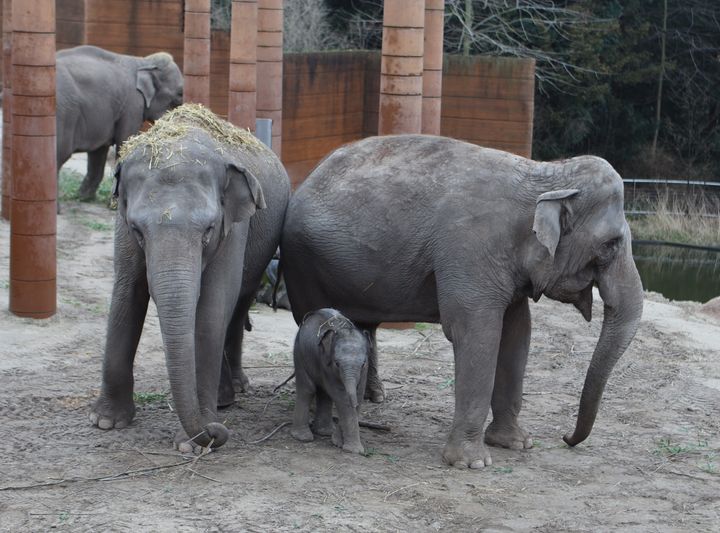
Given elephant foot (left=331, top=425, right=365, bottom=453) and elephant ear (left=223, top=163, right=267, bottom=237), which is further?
elephant foot (left=331, top=425, right=365, bottom=453)

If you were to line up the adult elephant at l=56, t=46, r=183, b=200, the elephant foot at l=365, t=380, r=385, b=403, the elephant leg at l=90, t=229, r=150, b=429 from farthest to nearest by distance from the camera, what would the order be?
1. the adult elephant at l=56, t=46, r=183, b=200
2. the elephant foot at l=365, t=380, r=385, b=403
3. the elephant leg at l=90, t=229, r=150, b=429

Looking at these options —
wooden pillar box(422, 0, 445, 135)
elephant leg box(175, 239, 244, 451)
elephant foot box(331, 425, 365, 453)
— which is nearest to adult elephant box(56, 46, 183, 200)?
wooden pillar box(422, 0, 445, 135)

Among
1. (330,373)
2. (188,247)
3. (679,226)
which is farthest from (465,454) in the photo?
(679,226)

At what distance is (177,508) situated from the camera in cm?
573

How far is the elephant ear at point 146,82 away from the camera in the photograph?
1543 cm

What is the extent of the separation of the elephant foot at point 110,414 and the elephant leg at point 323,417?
41.6 inches

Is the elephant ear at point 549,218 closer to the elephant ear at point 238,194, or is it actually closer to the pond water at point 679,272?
the elephant ear at point 238,194

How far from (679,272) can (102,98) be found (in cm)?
1035

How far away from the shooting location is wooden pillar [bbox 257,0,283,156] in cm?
1216

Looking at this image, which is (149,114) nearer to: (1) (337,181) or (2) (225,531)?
(1) (337,181)

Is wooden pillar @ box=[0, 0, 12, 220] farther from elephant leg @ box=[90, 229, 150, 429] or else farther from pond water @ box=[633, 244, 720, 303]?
pond water @ box=[633, 244, 720, 303]

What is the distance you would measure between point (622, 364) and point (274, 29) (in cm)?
501

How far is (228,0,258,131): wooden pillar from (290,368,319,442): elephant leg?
5.09 meters

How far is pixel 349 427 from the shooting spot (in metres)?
6.72
